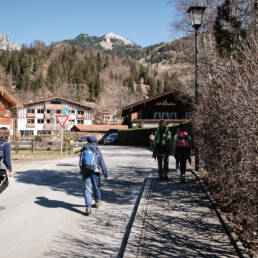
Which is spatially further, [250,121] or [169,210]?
[169,210]

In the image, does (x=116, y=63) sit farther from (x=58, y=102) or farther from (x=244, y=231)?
(x=244, y=231)

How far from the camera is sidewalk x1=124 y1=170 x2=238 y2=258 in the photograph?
4.14 m

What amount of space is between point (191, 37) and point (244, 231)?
1803cm

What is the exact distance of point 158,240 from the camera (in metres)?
4.54

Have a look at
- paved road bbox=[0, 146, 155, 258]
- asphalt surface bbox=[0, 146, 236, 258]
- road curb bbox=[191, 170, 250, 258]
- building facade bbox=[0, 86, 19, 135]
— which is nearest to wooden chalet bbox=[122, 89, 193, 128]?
building facade bbox=[0, 86, 19, 135]

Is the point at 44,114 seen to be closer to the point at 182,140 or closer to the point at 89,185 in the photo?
the point at 182,140

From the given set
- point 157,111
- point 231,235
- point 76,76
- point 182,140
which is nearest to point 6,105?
point 157,111

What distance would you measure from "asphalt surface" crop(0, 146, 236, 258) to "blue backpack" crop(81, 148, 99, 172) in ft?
2.99

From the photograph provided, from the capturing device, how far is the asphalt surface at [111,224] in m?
4.29

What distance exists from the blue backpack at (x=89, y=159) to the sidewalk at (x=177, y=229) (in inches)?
48.3

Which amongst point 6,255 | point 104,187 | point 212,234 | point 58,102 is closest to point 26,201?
point 104,187

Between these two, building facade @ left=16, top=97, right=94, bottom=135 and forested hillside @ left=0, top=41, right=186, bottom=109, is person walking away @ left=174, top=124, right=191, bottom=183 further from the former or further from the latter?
forested hillside @ left=0, top=41, right=186, bottom=109

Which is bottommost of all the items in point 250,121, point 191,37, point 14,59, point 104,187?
point 104,187

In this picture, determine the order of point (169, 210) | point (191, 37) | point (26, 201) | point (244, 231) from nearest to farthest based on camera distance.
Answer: point (244, 231) → point (169, 210) → point (26, 201) → point (191, 37)
